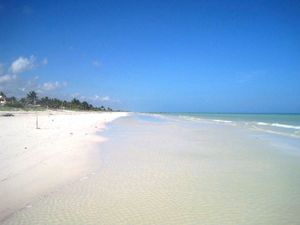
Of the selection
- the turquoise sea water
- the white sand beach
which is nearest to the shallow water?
the white sand beach

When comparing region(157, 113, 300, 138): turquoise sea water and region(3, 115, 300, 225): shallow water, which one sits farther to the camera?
region(157, 113, 300, 138): turquoise sea water

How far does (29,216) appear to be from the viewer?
4.84 m

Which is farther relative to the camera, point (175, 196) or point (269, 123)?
point (269, 123)

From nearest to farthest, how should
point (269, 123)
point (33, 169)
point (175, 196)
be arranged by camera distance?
point (175, 196) → point (33, 169) → point (269, 123)

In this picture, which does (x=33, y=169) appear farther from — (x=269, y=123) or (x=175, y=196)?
(x=269, y=123)

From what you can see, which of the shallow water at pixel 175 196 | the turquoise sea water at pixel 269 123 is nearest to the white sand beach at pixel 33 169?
the shallow water at pixel 175 196

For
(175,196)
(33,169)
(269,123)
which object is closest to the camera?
(175,196)

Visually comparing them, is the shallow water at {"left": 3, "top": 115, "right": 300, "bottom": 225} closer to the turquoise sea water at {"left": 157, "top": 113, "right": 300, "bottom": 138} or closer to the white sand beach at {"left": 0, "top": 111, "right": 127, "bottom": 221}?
the white sand beach at {"left": 0, "top": 111, "right": 127, "bottom": 221}

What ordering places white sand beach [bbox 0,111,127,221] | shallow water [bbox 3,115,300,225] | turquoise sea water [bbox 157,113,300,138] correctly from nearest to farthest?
shallow water [bbox 3,115,300,225] → white sand beach [bbox 0,111,127,221] → turquoise sea water [bbox 157,113,300,138]

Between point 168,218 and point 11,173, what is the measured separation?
15.1ft

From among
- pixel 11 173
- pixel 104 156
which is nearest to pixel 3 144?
pixel 104 156

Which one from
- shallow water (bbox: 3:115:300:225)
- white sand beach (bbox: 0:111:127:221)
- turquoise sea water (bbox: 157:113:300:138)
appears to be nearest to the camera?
shallow water (bbox: 3:115:300:225)

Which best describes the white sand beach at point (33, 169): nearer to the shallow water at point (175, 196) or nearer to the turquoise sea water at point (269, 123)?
the shallow water at point (175, 196)

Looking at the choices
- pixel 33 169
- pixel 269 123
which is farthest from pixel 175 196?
pixel 269 123
